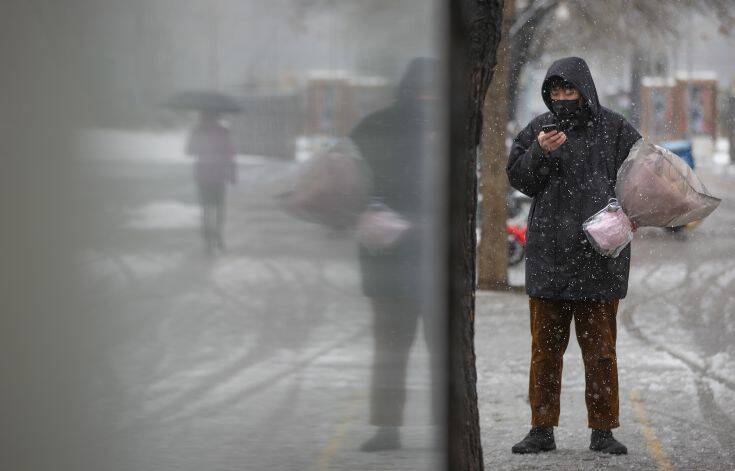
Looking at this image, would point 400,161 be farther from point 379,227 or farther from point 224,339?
point 224,339

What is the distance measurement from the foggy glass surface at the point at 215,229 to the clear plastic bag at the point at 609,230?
2.73 ft

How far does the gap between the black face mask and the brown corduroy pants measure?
75 cm

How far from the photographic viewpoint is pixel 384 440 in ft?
12.4

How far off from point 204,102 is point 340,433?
1.19 meters

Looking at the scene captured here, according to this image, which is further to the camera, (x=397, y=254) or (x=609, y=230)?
(x=609, y=230)

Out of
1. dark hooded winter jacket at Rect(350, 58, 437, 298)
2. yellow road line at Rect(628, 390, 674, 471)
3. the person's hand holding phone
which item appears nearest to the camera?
dark hooded winter jacket at Rect(350, 58, 437, 298)

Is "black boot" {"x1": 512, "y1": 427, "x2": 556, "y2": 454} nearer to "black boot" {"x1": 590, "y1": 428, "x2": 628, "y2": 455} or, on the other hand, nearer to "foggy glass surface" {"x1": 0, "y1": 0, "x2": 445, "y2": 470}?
"black boot" {"x1": 590, "y1": 428, "x2": 628, "y2": 455}

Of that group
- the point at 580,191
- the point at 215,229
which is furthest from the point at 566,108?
the point at 215,229

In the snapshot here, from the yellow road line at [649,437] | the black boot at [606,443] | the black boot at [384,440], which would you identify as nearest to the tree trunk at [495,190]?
the yellow road line at [649,437]

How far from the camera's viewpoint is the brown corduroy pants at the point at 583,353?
4477 millimetres

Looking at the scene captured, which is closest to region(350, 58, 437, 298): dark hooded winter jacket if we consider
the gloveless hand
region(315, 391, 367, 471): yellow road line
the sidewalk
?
region(315, 391, 367, 471): yellow road line

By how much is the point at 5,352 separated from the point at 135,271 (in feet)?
1.62

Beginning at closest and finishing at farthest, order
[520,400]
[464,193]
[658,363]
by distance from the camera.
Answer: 1. [464,193]
2. [520,400]
3. [658,363]

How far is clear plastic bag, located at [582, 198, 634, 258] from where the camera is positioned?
429 cm
